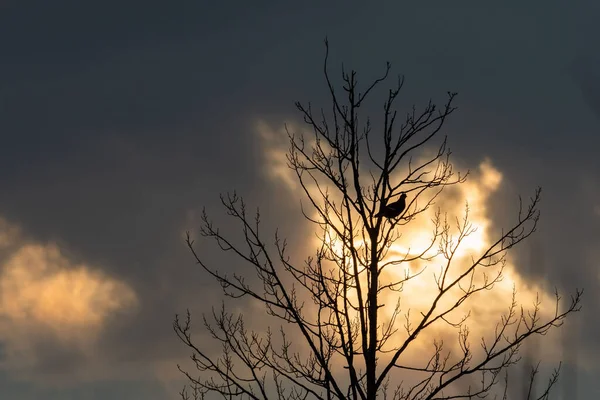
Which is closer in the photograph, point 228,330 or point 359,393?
point 359,393

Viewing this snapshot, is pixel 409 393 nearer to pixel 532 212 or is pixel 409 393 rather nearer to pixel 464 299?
pixel 464 299

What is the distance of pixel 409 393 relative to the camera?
8.98m

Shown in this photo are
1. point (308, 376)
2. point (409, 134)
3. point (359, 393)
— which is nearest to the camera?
point (359, 393)

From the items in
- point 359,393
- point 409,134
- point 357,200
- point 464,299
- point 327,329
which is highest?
point 409,134

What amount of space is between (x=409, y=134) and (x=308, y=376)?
303cm

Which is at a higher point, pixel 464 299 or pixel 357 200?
pixel 357 200

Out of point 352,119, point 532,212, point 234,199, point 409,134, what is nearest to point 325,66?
point 352,119

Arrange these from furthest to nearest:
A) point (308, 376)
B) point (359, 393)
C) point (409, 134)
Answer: point (409, 134) < point (308, 376) < point (359, 393)

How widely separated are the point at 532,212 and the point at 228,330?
3832 millimetres

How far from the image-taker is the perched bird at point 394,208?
9.27m

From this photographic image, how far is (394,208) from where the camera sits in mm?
9398

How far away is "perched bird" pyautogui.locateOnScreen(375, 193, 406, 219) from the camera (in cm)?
927

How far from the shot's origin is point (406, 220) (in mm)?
9578

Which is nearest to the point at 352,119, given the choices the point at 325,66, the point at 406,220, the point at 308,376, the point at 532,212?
the point at 325,66
